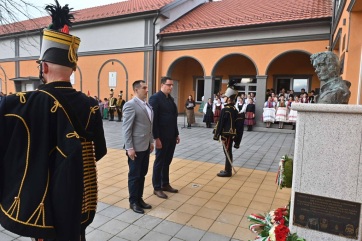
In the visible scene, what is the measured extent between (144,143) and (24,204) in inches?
92.9

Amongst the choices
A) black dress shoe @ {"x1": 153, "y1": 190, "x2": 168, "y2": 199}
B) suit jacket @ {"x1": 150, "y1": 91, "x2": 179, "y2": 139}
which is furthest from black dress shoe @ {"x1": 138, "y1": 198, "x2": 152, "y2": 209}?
suit jacket @ {"x1": 150, "y1": 91, "x2": 179, "y2": 139}

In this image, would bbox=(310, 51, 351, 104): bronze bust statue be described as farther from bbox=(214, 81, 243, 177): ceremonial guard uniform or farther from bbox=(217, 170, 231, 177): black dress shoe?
bbox=(217, 170, 231, 177): black dress shoe

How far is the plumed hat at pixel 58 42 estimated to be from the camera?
67.6 inches

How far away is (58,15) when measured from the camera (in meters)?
1.87

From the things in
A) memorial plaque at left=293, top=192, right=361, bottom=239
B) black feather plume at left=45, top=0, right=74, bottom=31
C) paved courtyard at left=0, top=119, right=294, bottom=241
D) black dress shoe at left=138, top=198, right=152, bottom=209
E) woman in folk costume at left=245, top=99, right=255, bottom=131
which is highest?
black feather plume at left=45, top=0, right=74, bottom=31

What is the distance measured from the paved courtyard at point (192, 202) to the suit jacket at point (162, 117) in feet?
3.46

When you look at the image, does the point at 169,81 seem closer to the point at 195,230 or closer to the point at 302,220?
the point at 195,230

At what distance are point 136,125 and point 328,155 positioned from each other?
2407mm

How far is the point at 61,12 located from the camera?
1881mm

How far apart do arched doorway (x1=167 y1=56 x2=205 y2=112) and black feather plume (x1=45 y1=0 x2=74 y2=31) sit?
16.8 m

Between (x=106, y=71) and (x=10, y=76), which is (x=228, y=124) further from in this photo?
(x=10, y=76)

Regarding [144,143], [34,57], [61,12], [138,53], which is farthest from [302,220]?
[34,57]

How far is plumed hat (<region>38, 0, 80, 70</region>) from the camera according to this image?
5.63ft

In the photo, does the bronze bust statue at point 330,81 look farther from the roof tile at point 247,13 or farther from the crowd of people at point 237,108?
the roof tile at point 247,13
